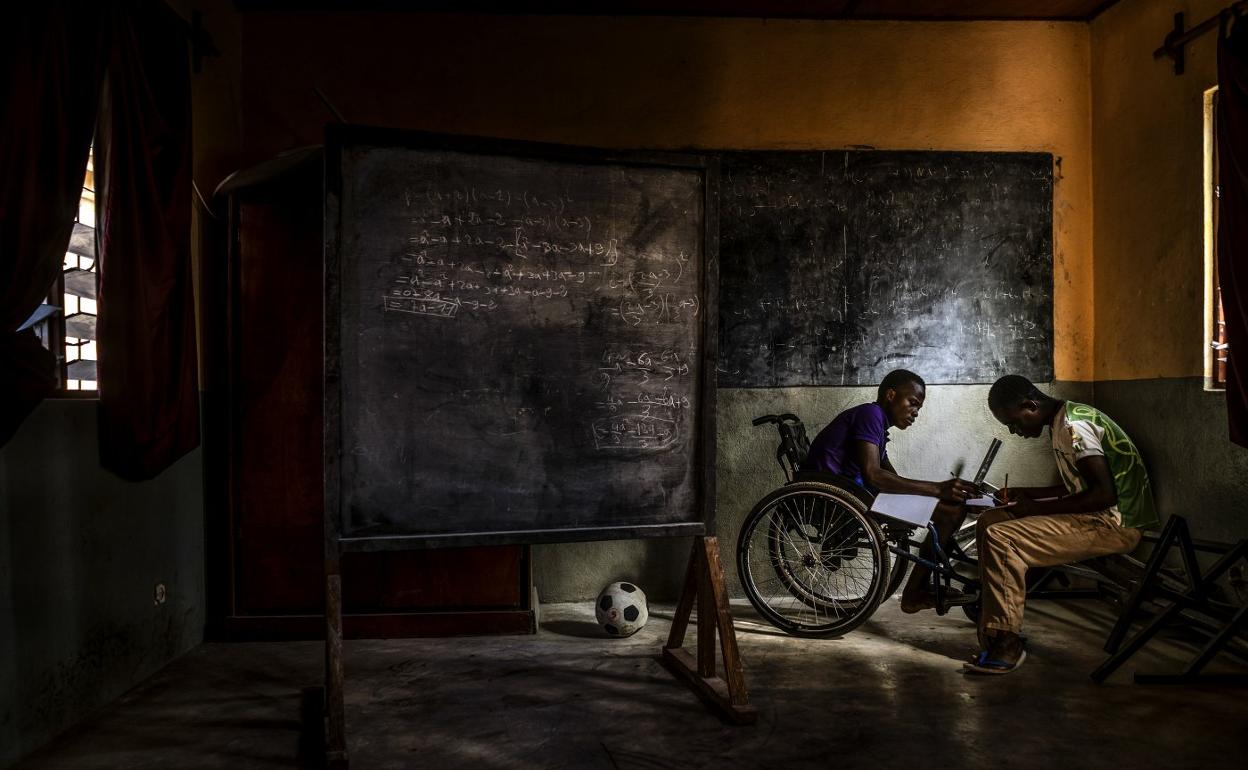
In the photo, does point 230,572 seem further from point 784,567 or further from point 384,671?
point 784,567

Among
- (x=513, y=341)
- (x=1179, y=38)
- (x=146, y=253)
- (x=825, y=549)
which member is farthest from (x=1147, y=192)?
(x=146, y=253)

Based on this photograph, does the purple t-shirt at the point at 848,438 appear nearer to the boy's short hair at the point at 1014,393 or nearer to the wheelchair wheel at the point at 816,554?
the wheelchair wheel at the point at 816,554

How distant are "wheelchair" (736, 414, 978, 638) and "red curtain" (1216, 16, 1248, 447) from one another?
130cm

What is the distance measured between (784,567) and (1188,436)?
2.12m

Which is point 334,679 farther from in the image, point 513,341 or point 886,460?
point 886,460

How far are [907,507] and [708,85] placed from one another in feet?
8.53

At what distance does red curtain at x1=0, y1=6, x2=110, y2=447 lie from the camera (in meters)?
2.44

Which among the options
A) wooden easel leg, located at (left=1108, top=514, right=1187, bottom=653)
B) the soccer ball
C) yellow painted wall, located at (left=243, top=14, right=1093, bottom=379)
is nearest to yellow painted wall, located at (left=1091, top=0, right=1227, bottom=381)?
yellow painted wall, located at (left=243, top=14, right=1093, bottom=379)

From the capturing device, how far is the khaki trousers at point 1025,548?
3.46 meters

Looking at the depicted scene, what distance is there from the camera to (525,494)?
9.52ft

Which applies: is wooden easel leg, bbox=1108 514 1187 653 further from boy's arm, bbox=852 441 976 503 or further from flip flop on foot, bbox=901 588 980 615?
boy's arm, bbox=852 441 976 503

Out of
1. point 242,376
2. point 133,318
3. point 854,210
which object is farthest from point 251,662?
point 854,210

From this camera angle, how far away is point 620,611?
13.1 ft

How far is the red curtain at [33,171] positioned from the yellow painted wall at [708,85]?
1.91m
